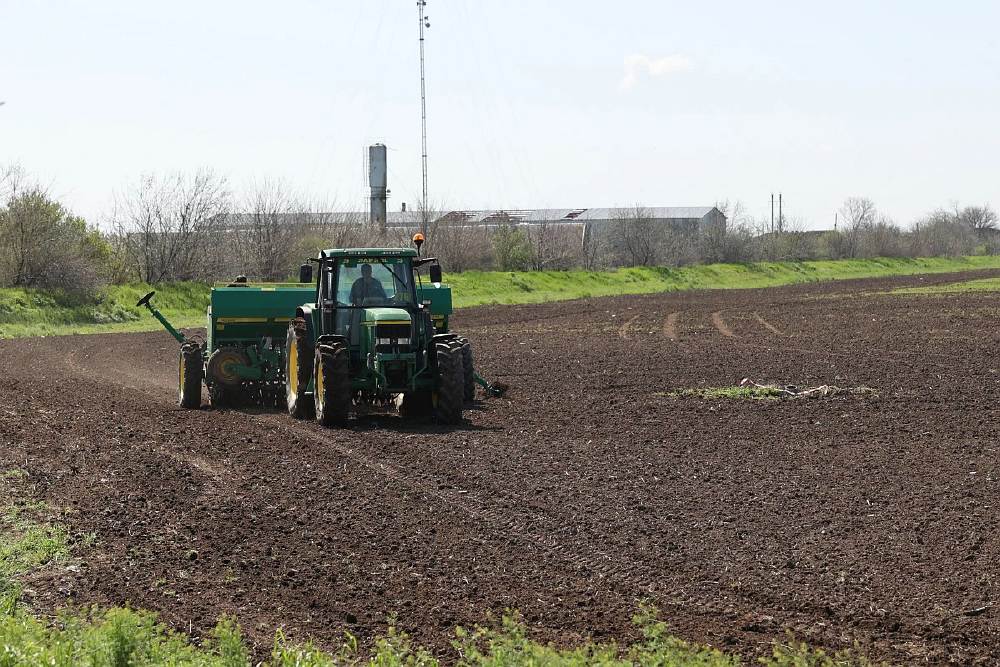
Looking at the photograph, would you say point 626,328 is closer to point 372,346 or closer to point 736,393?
point 736,393

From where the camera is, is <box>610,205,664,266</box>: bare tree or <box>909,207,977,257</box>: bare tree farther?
<box>909,207,977,257</box>: bare tree

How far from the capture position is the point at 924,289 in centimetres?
5238

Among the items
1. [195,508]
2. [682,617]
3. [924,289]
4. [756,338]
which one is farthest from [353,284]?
[924,289]

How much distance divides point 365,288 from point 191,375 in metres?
3.42

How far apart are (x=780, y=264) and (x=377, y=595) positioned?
72.3m

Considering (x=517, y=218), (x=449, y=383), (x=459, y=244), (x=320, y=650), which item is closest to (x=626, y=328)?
(x=449, y=383)

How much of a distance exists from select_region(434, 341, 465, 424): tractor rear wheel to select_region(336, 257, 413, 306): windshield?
123cm

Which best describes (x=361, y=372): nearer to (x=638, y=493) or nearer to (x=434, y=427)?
(x=434, y=427)

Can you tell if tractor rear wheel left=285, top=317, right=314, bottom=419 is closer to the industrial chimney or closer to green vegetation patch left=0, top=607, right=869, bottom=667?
green vegetation patch left=0, top=607, right=869, bottom=667

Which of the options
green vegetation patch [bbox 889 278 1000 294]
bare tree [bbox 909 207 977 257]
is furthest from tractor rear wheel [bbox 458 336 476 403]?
bare tree [bbox 909 207 977 257]

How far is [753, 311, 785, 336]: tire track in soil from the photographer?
103 feet

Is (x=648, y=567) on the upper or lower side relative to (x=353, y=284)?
lower

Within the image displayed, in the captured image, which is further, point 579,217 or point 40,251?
point 579,217

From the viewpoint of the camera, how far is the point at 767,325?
111ft
